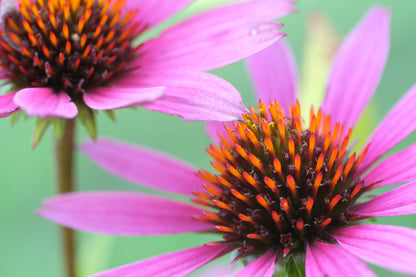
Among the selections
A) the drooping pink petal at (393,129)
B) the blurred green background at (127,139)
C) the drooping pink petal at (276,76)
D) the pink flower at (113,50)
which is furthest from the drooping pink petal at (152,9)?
the blurred green background at (127,139)

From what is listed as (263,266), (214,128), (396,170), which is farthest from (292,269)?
Answer: (214,128)

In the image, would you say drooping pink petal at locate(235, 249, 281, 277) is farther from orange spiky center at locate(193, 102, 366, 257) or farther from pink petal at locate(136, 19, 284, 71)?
pink petal at locate(136, 19, 284, 71)

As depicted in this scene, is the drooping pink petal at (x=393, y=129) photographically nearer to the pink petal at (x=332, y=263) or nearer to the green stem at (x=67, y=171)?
the pink petal at (x=332, y=263)

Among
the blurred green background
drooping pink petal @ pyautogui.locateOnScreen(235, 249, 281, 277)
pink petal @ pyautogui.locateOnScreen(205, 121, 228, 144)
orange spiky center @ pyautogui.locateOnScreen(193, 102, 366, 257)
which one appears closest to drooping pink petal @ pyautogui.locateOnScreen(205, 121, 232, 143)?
pink petal @ pyautogui.locateOnScreen(205, 121, 228, 144)

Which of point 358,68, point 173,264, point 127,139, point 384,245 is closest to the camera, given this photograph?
point 384,245

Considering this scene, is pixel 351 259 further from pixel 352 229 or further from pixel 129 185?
pixel 129 185

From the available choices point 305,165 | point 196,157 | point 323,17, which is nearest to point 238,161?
point 305,165

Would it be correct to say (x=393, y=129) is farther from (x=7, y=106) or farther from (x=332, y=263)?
(x=7, y=106)
